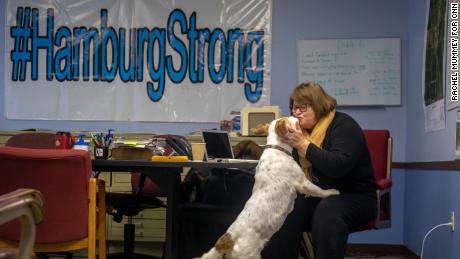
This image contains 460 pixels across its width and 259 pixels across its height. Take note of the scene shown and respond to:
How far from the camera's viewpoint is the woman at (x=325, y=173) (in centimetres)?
239

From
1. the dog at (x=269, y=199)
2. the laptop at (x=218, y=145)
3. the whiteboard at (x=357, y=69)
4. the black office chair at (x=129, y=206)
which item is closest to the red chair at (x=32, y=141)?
the black office chair at (x=129, y=206)

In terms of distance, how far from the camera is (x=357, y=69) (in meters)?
4.53

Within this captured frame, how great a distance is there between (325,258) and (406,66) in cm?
269

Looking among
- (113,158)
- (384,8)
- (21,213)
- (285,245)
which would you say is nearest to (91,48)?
(113,158)

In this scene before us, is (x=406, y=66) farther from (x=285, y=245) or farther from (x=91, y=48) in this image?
(x=91, y=48)

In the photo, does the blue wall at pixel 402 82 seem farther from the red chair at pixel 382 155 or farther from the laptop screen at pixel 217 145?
the laptop screen at pixel 217 145

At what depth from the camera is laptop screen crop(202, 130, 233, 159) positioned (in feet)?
9.65

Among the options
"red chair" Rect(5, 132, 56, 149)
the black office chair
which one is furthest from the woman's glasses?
"red chair" Rect(5, 132, 56, 149)

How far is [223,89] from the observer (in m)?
4.76

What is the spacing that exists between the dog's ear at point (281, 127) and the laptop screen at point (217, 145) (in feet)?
1.64

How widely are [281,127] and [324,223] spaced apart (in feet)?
1.63

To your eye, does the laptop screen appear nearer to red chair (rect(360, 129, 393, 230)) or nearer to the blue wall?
red chair (rect(360, 129, 393, 230))

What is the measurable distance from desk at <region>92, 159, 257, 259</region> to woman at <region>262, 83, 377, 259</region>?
0.31m

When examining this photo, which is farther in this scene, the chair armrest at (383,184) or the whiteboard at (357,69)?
the whiteboard at (357,69)
